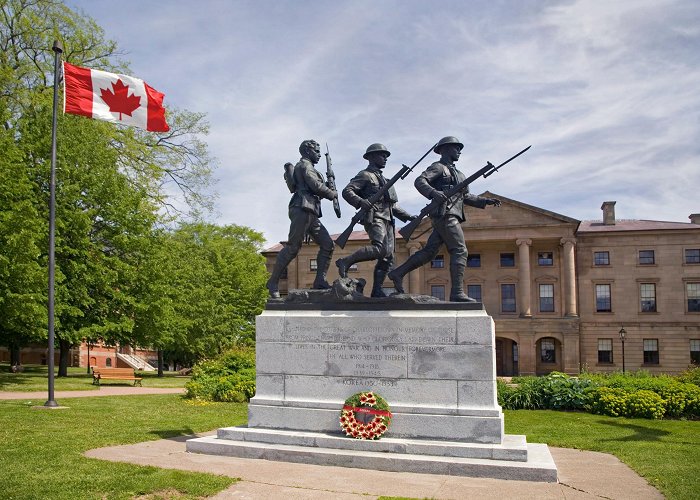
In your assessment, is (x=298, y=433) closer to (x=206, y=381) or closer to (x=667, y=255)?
(x=206, y=381)

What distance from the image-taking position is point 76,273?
94.8ft

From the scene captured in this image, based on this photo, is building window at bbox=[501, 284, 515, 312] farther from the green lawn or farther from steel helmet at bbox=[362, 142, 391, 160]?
steel helmet at bbox=[362, 142, 391, 160]

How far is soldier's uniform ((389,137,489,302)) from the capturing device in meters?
11.9

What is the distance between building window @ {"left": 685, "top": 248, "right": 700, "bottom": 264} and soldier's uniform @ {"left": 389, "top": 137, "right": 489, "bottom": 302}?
171 ft

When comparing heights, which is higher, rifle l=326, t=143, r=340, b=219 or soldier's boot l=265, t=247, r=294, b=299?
rifle l=326, t=143, r=340, b=219

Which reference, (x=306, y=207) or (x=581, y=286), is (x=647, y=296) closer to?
(x=581, y=286)

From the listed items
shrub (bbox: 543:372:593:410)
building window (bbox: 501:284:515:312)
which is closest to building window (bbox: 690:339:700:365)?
building window (bbox: 501:284:515:312)

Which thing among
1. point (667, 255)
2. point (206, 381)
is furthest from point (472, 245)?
point (206, 381)

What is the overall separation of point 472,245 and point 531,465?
2072 inches

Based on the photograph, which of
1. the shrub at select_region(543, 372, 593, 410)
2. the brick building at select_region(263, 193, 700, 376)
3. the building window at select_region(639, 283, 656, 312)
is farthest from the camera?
the building window at select_region(639, 283, 656, 312)

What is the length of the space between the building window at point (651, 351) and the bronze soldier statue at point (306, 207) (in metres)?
51.9

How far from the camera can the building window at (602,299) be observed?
59094 millimetres

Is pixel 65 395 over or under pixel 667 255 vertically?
under

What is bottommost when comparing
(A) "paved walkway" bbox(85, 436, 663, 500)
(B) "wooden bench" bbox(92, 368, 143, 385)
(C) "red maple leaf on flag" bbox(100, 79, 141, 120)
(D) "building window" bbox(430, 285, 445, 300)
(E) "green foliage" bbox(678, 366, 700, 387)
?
(B) "wooden bench" bbox(92, 368, 143, 385)
